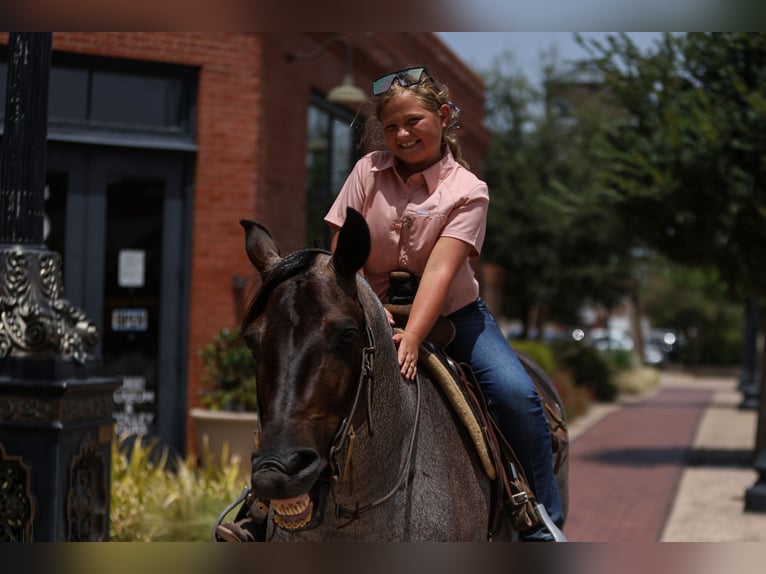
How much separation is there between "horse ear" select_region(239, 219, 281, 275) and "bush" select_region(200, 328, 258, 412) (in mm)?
7413

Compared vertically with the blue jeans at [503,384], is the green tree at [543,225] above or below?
above

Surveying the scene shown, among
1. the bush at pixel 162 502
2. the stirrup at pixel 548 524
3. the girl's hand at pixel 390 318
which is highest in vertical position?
the girl's hand at pixel 390 318

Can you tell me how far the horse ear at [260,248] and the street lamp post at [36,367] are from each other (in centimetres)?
287

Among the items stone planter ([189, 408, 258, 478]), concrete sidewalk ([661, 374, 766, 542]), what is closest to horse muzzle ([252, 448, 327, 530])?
stone planter ([189, 408, 258, 478])

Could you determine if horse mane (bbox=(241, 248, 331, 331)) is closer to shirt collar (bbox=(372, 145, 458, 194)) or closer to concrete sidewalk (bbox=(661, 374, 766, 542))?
shirt collar (bbox=(372, 145, 458, 194))

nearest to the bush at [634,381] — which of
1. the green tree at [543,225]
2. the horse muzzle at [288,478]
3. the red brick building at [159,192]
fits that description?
the green tree at [543,225]

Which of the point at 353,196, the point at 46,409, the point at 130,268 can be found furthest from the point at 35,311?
the point at 130,268

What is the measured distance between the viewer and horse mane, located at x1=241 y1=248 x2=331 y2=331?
3.18m

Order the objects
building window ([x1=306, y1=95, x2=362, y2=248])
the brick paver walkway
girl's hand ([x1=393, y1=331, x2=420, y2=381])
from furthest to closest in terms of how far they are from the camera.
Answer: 1. building window ([x1=306, y1=95, x2=362, y2=248])
2. the brick paver walkway
3. girl's hand ([x1=393, y1=331, x2=420, y2=381])

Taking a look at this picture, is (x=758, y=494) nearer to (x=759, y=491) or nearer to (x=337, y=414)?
(x=759, y=491)

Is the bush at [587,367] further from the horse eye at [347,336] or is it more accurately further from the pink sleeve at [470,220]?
the horse eye at [347,336]

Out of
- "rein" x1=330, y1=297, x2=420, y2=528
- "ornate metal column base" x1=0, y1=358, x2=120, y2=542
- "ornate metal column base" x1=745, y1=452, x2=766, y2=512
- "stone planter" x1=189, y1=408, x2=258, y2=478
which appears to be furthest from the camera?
"ornate metal column base" x1=745, y1=452, x2=766, y2=512

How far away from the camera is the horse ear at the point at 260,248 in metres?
3.42

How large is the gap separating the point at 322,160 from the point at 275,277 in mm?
10944
